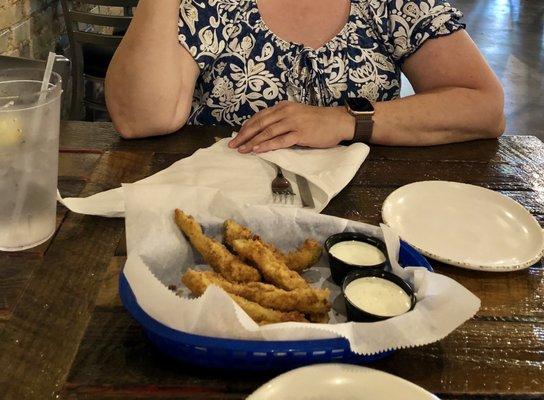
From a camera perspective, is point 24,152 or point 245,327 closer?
point 245,327

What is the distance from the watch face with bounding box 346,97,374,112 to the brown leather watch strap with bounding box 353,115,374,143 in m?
0.03

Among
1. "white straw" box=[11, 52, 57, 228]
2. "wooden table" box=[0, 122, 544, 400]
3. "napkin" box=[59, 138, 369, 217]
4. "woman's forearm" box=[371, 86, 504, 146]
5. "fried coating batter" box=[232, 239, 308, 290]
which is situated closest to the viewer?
"wooden table" box=[0, 122, 544, 400]

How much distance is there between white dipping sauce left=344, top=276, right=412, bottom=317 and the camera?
2.68 feet

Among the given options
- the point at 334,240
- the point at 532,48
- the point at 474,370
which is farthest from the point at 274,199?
the point at 532,48

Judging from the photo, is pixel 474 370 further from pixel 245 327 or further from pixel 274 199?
pixel 274 199

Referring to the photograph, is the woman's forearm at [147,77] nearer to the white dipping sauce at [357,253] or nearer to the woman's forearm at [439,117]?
the woman's forearm at [439,117]

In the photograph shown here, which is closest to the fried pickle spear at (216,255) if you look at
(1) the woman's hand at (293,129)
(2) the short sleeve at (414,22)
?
(1) the woman's hand at (293,129)

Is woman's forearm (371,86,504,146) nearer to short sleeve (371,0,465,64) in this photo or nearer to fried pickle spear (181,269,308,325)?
short sleeve (371,0,465,64)

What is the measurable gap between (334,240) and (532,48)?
22.8 feet

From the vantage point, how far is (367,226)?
0.97m

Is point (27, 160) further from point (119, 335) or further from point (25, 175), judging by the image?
point (119, 335)

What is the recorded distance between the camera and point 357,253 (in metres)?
0.94

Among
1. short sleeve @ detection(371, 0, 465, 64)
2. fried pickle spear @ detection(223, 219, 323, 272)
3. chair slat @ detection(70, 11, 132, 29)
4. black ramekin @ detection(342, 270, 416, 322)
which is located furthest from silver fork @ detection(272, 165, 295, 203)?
chair slat @ detection(70, 11, 132, 29)

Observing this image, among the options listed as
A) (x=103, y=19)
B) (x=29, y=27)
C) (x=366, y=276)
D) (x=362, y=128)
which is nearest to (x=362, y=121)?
(x=362, y=128)
